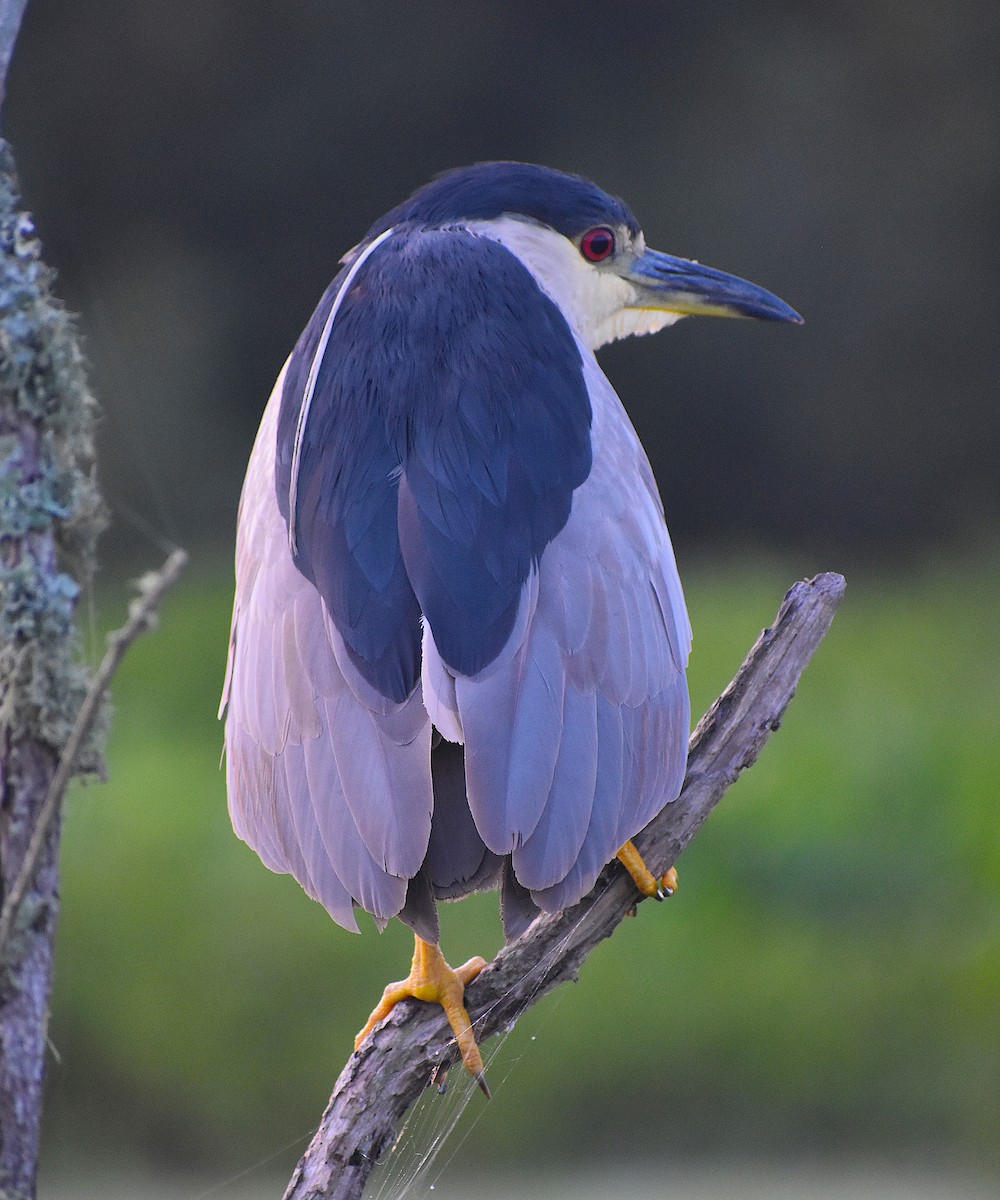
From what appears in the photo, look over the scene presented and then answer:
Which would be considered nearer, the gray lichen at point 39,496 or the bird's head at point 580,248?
the gray lichen at point 39,496

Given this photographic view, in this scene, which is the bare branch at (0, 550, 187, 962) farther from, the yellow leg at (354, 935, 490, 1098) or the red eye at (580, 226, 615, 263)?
the red eye at (580, 226, 615, 263)

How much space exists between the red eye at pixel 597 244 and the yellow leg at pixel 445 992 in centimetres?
67

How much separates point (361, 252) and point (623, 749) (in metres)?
0.52

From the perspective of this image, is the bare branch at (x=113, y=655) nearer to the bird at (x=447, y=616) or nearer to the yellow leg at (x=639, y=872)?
the bird at (x=447, y=616)

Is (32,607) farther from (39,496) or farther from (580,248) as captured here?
(580,248)

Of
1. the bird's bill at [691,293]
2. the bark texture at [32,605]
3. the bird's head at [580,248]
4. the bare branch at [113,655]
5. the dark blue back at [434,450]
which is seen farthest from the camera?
the bird's bill at [691,293]

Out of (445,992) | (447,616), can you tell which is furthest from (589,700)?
(445,992)

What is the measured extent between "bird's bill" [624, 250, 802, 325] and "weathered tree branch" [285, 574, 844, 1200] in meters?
0.39

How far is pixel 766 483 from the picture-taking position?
16.8 feet

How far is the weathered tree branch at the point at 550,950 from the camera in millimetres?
947

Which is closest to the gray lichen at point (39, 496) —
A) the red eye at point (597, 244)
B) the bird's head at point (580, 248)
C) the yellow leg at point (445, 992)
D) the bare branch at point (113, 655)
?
the bare branch at point (113, 655)

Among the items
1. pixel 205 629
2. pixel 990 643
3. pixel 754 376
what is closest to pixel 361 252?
pixel 205 629

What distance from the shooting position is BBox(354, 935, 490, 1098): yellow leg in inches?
40.7

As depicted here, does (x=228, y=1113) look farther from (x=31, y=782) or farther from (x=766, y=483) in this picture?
(x=766, y=483)
